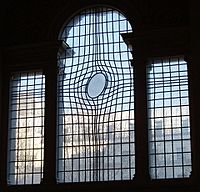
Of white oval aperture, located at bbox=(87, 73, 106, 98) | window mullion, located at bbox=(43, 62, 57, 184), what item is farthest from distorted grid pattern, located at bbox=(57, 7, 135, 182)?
window mullion, located at bbox=(43, 62, 57, 184)

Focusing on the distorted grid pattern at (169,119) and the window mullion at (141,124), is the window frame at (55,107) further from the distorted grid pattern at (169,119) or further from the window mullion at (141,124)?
the distorted grid pattern at (169,119)

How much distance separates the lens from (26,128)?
18.8 meters

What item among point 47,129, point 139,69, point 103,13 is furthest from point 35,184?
point 103,13

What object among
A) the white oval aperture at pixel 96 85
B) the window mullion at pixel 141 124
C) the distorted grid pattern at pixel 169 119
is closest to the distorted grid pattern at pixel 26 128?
the white oval aperture at pixel 96 85

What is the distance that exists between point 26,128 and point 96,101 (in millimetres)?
2539

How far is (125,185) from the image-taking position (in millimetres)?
16906

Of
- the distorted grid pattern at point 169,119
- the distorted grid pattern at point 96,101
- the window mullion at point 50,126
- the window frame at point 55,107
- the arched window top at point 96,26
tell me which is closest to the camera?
the window frame at point 55,107

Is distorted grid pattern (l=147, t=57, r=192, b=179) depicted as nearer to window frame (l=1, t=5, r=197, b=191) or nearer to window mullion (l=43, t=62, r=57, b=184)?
window frame (l=1, t=5, r=197, b=191)

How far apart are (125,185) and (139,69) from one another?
359 centimetres

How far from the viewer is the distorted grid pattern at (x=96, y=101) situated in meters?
17.6

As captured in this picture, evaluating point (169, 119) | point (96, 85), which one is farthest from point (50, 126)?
point (169, 119)

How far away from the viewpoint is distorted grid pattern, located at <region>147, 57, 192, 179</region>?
1695 centimetres

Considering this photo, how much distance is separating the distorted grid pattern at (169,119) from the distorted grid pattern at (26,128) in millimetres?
3657

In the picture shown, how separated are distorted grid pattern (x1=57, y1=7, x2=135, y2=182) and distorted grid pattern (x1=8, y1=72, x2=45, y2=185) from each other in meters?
0.73
